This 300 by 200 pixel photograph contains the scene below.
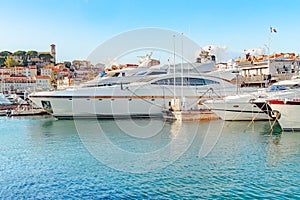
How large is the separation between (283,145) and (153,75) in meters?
19.2

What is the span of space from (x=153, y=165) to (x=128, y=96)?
1855cm

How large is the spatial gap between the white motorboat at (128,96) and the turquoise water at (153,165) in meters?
8.88

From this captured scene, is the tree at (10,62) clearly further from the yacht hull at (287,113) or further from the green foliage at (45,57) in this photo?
the yacht hull at (287,113)

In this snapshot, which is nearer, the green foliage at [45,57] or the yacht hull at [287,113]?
the yacht hull at [287,113]

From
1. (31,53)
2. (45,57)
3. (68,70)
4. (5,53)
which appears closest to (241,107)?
(68,70)

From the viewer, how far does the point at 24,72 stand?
407ft

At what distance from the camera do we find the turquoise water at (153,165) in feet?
31.2

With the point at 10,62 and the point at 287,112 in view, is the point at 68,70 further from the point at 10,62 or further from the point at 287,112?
the point at 287,112

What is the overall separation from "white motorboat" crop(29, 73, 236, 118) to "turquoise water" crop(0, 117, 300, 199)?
29.1 feet

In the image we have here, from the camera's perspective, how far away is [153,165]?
12531 mm

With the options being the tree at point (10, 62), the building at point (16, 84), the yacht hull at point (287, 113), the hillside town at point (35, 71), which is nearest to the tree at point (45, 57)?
the hillside town at point (35, 71)

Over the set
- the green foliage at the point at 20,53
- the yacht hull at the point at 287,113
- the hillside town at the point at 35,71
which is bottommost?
the yacht hull at the point at 287,113

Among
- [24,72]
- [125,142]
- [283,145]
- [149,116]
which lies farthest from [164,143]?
[24,72]

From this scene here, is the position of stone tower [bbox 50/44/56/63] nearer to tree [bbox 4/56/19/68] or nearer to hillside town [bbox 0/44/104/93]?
hillside town [bbox 0/44/104/93]
